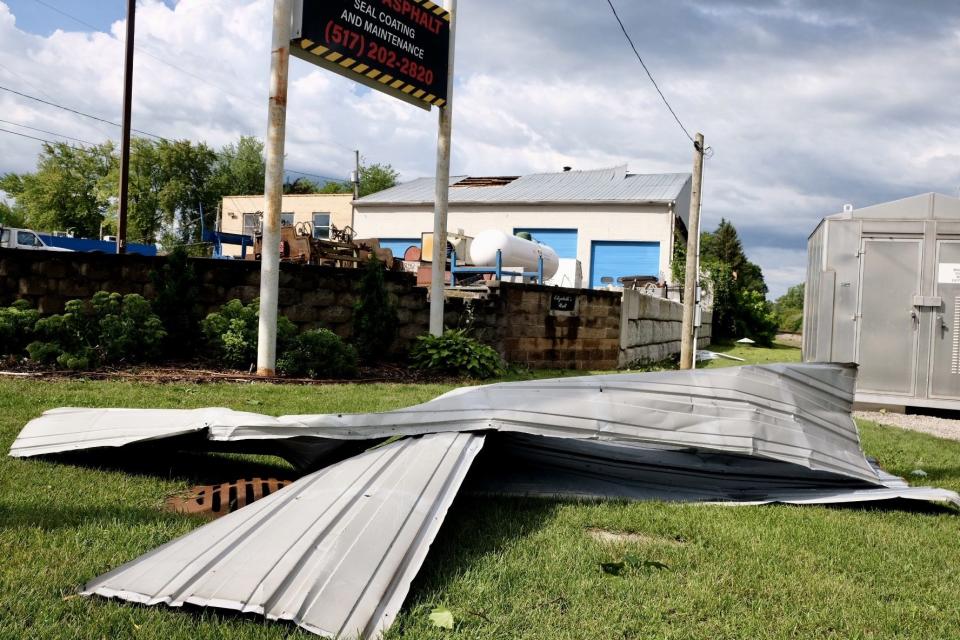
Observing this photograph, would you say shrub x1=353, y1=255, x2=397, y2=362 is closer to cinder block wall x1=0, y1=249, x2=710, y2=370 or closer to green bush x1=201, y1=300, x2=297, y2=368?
cinder block wall x1=0, y1=249, x2=710, y2=370

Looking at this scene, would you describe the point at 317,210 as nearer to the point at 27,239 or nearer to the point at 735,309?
the point at 27,239

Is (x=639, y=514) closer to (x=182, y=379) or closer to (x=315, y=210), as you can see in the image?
(x=182, y=379)

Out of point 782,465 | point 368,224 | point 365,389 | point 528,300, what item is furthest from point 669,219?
point 782,465

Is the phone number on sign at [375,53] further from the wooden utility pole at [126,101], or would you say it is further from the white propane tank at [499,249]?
the wooden utility pole at [126,101]

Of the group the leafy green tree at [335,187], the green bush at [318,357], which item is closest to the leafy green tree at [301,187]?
the leafy green tree at [335,187]

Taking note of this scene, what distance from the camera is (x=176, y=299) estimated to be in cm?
868

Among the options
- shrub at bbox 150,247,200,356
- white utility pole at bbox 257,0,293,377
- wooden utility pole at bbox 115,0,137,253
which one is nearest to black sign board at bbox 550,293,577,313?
white utility pole at bbox 257,0,293,377

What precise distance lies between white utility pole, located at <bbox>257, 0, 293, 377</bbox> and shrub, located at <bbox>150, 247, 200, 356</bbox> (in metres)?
0.94

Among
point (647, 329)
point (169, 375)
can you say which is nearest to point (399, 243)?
point (647, 329)

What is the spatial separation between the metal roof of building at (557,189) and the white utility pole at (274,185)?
22.4m

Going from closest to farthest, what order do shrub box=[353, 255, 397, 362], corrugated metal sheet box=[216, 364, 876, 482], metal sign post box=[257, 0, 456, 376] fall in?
corrugated metal sheet box=[216, 364, 876, 482] < metal sign post box=[257, 0, 456, 376] < shrub box=[353, 255, 397, 362]

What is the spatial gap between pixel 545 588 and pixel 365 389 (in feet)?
18.5

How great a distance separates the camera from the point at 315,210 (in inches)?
1590

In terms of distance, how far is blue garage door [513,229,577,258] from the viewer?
31.2m
